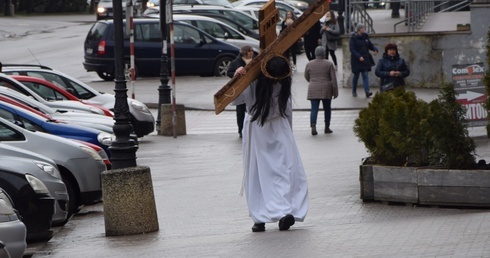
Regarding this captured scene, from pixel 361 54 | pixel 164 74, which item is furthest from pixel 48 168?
pixel 361 54

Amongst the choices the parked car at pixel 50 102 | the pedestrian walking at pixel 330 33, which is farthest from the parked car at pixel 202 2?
the parked car at pixel 50 102

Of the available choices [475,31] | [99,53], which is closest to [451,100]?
[475,31]

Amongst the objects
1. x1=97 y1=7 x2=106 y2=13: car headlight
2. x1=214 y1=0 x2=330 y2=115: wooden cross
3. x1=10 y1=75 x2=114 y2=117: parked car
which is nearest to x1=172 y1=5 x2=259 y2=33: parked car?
x1=97 y1=7 x2=106 y2=13: car headlight

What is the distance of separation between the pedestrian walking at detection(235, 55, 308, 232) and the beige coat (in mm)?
10362

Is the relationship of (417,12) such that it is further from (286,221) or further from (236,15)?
(286,221)

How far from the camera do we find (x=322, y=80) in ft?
71.3

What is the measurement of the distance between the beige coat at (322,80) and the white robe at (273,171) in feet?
34.0

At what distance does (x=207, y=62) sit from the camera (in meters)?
33.4

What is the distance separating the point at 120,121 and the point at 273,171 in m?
2.00

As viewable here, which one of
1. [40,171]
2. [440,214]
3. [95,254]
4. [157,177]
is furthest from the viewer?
[157,177]

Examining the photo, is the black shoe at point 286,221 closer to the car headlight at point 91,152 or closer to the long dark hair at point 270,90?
the long dark hair at point 270,90

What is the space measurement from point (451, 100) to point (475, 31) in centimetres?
1497

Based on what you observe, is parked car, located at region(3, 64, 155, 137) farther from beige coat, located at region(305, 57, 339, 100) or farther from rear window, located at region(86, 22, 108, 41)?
rear window, located at region(86, 22, 108, 41)

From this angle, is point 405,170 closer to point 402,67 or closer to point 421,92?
point 402,67
